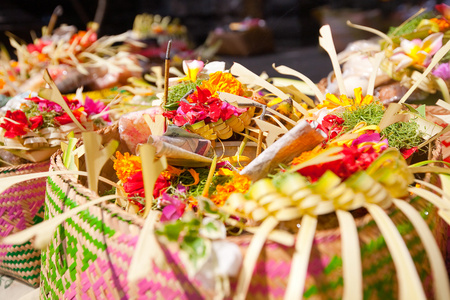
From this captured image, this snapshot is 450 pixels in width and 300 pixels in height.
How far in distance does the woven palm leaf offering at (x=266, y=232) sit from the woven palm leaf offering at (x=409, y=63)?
1.27 feet

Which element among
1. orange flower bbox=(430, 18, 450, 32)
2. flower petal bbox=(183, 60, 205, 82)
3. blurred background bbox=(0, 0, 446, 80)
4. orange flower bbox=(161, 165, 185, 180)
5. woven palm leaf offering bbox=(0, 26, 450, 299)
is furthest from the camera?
blurred background bbox=(0, 0, 446, 80)

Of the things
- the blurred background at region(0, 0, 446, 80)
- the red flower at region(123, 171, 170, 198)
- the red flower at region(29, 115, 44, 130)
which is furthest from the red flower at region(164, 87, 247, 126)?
the blurred background at region(0, 0, 446, 80)

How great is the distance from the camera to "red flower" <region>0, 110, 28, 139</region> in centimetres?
79

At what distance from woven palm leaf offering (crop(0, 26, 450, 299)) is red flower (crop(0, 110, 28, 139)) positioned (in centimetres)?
31

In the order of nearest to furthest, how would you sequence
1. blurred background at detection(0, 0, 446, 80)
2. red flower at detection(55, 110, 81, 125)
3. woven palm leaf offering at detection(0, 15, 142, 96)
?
1. red flower at detection(55, 110, 81, 125)
2. woven palm leaf offering at detection(0, 15, 142, 96)
3. blurred background at detection(0, 0, 446, 80)

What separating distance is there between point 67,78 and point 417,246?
47.2 inches

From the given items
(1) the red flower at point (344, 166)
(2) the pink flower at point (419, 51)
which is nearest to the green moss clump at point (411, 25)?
(2) the pink flower at point (419, 51)

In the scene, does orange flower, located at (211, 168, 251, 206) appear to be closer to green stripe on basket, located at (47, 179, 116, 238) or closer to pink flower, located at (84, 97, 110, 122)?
green stripe on basket, located at (47, 179, 116, 238)

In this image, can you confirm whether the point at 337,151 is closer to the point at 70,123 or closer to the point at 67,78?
the point at 70,123

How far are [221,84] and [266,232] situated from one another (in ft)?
1.14

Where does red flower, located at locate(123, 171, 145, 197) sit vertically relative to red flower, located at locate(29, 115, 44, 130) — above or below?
above

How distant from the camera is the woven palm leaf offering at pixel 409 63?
2.81ft

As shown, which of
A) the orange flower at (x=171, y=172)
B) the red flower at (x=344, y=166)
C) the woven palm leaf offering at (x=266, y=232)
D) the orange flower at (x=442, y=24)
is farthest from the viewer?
the orange flower at (x=442, y=24)

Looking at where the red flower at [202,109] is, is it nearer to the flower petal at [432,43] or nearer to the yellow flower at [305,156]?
the yellow flower at [305,156]
